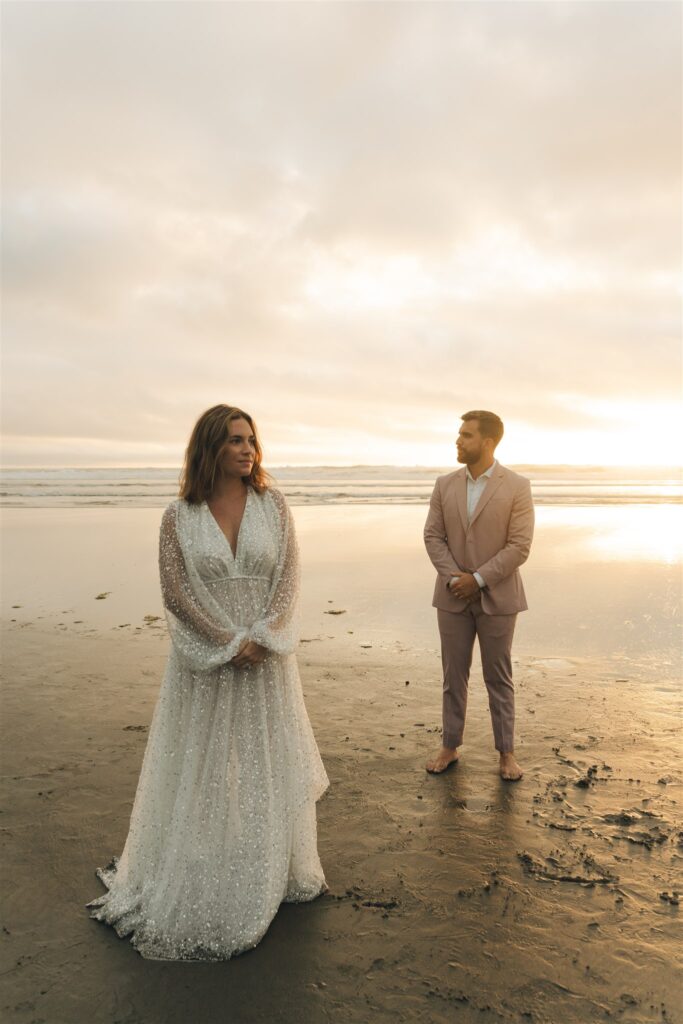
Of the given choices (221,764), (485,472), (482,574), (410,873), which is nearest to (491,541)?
(482,574)

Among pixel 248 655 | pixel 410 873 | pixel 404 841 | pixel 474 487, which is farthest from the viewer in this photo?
pixel 474 487

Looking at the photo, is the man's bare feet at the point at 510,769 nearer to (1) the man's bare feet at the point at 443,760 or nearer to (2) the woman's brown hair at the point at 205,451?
(1) the man's bare feet at the point at 443,760

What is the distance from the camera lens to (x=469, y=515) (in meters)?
5.46

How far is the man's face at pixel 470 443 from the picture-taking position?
5.41m

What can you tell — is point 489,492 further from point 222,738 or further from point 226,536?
point 222,738

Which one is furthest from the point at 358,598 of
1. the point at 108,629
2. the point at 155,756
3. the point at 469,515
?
the point at 155,756

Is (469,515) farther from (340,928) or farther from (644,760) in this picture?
(340,928)

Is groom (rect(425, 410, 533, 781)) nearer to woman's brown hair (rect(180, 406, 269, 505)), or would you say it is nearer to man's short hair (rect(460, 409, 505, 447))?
man's short hair (rect(460, 409, 505, 447))

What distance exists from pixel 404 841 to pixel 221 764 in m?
1.41

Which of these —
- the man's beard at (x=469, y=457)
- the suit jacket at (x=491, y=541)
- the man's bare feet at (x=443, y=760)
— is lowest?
the man's bare feet at (x=443, y=760)

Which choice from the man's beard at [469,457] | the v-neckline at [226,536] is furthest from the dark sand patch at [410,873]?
the man's beard at [469,457]

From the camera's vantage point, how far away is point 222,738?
3611 mm

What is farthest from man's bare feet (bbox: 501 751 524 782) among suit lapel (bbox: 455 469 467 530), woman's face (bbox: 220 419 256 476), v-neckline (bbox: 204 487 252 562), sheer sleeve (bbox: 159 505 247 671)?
woman's face (bbox: 220 419 256 476)

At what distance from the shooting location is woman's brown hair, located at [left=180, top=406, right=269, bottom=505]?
3693 millimetres
